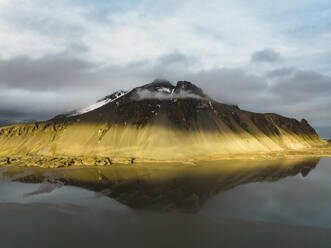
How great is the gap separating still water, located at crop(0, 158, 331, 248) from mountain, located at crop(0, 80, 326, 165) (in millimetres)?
37841

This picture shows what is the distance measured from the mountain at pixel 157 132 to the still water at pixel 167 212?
1490 inches

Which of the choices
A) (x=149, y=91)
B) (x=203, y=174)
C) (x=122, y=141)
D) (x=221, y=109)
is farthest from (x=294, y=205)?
(x=149, y=91)

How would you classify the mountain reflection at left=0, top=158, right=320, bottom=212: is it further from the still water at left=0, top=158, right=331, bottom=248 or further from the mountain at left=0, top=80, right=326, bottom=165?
the mountain at left=0, top=80, right=326, bottom=165

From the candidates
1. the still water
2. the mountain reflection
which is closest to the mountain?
the mountain reflection

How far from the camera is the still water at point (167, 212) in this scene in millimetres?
22094

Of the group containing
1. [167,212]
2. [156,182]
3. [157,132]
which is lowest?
[167,212]

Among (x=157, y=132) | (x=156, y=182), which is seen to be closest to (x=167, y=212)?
(x=156, y=182)

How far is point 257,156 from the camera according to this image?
8888 cm

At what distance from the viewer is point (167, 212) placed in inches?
1156

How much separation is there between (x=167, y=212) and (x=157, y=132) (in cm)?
7537

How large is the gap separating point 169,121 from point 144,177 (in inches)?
2563

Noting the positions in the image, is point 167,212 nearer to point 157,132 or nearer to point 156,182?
point 156,182

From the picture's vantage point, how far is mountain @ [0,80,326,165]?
9300 cm

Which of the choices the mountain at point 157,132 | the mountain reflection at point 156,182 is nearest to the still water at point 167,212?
the mountain reflection at point 156,182
